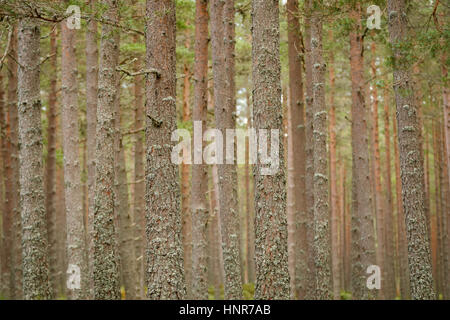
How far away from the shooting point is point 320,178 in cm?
987

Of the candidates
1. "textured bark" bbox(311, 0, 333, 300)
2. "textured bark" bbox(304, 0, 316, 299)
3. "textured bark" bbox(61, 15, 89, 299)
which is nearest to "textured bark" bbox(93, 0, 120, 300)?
"textured bark" bbox(61, 15, 89, 299)

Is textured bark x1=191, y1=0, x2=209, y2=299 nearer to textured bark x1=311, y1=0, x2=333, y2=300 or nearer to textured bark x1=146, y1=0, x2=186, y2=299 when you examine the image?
textured bark x1=311, y1=0, x2=333, y2=300

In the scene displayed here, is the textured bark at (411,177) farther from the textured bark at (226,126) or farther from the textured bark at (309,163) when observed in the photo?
the textured bark at (226,126)

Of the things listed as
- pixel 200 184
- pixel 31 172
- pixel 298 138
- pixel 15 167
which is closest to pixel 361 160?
pixel 298 138

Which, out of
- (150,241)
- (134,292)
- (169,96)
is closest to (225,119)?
(169,96)

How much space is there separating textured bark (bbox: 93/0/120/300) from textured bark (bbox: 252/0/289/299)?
112 inches

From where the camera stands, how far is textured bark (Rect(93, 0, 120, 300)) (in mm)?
8062

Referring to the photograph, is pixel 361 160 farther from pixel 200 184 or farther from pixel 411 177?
pixel 200 184

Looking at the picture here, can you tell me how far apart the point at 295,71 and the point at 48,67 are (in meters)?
9.29

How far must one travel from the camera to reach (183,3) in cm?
1173

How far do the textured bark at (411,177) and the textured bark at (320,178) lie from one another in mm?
1664

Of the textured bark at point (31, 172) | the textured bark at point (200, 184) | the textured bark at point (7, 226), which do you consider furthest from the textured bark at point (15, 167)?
the textured bark at point (200, 184)

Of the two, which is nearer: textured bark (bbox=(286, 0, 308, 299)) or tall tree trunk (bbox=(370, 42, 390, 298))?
textured bark (bbox=(286, 0, 308, 299))

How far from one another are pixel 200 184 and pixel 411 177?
4.54m
